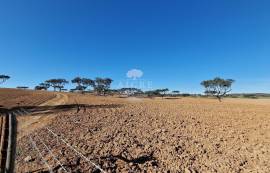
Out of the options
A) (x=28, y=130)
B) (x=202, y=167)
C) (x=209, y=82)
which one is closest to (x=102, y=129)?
(x=28, y=130)

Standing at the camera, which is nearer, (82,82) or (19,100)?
(19,100)

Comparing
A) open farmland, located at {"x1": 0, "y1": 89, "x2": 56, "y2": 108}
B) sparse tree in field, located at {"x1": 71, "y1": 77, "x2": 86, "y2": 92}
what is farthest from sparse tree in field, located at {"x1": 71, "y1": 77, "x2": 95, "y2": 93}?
open farmland, located at {"x1": 0, "y1": 89, "x2": 56, "y2": 108}

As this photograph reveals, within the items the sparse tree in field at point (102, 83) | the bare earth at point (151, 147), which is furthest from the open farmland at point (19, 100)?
the sparse tree in field at point (102, 83)

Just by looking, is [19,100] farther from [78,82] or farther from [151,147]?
[78,82]

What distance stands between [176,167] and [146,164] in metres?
1.54

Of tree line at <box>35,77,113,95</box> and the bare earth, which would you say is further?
tree line at <box>35,77,113,95</box>

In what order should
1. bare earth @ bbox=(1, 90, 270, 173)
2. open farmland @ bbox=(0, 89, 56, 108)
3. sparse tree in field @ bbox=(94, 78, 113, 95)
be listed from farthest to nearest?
sparse tree in field @ bbox=(94, 78, 113, 95), open farmland @ bbox=(0, 89, 56, 108), bare earth @ bbox=(1, 90, 270, 173)

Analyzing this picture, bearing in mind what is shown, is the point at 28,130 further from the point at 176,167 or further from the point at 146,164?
the point at 176,167

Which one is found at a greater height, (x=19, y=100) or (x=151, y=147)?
(x=19, y=100)

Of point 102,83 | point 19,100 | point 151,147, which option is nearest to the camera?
point 151,147

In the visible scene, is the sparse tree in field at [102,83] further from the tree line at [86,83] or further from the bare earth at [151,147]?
the bare earth at [151,147]

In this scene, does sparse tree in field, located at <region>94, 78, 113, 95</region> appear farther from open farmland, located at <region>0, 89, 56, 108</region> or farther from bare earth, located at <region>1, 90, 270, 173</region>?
bare earth, located at <region>1, 90, 270, 173</region>

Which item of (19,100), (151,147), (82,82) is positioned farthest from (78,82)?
(151,147)

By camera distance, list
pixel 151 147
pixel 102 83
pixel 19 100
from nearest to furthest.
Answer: pixel 151 147 → pixel 19 100 → pixel 102 83
